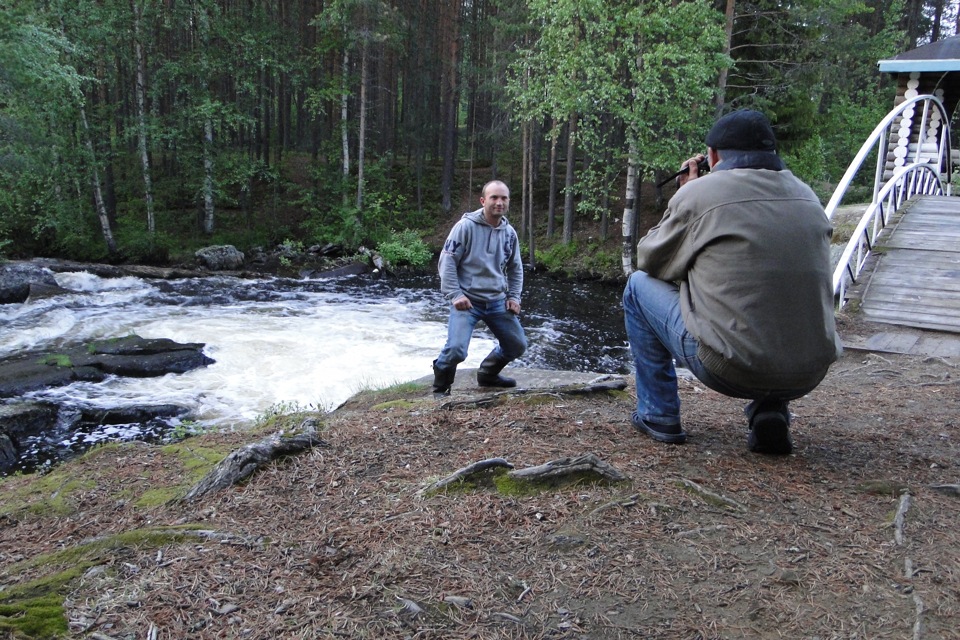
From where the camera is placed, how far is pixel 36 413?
8.24 m

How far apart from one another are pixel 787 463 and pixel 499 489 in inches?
60.0

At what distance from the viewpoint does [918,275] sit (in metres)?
8.64

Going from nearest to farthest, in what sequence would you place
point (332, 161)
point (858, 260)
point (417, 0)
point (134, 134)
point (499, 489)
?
point (499, 489), point (858, 260), point (134, 134), point (332, 161), point (417, 0)

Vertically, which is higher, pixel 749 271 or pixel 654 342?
pixel 749 271

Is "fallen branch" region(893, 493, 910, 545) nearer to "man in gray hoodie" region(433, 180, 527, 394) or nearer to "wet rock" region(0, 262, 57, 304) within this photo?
"man in gray hoodie" region(433, 180, 527, 394)

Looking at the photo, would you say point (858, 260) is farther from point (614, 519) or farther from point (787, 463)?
point (614, 519)

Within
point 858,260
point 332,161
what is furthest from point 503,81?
point 858,260

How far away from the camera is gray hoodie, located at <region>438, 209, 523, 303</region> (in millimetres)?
6285

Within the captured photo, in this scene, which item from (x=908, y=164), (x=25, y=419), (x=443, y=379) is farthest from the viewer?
(x=908, y=164)

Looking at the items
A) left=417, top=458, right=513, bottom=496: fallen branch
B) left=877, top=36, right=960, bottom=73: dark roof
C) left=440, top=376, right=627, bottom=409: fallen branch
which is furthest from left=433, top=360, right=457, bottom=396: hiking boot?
left=877, top=36, right=960, bottom=73: dark roof

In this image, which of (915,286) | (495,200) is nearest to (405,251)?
(915,286)

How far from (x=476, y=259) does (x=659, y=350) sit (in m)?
2.89

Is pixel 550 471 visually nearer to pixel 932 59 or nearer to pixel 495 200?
pixel 495 200

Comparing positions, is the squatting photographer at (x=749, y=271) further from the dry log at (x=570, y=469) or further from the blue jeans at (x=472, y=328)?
the blue jeans at (x=472, y=328)
